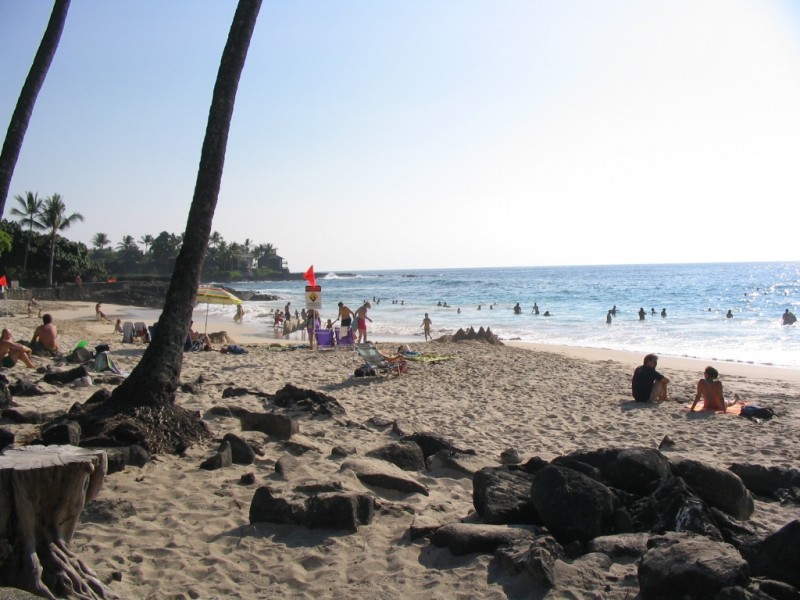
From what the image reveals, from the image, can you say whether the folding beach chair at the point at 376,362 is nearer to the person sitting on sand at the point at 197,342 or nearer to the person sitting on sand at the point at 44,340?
the person sitting on sand at the point at 197,342

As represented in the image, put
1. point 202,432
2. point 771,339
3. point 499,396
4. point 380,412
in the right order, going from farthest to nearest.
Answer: point 771,339 → point 499,396 → point 380,412 → point 202,432

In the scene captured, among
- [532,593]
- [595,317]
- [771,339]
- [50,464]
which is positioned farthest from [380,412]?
[595,317]

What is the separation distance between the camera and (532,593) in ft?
11.0

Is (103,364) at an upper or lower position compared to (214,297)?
lower

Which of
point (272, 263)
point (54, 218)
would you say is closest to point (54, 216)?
point (54, 218)

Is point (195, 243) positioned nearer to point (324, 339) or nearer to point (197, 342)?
point (197, 342)

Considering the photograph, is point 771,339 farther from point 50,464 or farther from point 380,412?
point 50,464

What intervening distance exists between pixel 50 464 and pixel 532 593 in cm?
252

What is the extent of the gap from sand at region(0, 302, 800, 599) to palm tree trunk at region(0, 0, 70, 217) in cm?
293

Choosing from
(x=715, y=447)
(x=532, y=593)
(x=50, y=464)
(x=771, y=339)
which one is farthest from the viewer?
(x=771, y=339)

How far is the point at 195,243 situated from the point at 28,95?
13.4ft

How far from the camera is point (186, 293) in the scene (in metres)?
5.97

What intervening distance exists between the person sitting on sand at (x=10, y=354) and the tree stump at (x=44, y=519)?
329 inches

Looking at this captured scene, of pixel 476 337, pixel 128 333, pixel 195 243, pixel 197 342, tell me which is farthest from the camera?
pixel 476 337
